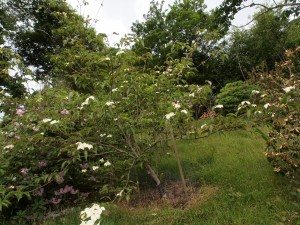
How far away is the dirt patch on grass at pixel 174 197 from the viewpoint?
2.68 m

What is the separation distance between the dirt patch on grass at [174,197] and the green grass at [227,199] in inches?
0.7

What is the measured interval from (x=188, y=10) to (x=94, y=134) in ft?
57.5

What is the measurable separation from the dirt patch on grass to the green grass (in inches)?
0.7

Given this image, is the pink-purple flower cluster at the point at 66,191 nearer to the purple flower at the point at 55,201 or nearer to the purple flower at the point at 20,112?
the purple flower at the point at 55,201

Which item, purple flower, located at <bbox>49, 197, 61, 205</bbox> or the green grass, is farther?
purple flower, located at <bbox>49, 197, 61, 205</bbox>

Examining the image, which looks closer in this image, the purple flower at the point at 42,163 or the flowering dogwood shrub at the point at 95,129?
the flowering dogwood shrub at the point at 95,129

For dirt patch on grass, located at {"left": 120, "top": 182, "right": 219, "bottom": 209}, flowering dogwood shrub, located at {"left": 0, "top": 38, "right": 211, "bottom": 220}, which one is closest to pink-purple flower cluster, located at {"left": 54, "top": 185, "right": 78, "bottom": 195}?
flowering dogwood shrub, located at {"left": 0, "top": 38, "right": 211, "bottom": 220}

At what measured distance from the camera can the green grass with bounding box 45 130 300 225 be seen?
230 cm

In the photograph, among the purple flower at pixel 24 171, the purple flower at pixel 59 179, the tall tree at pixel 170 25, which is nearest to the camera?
the purple flower at pixel 59 179

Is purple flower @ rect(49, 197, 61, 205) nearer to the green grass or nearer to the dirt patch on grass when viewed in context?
the green grass

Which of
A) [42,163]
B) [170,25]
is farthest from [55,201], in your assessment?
[170,25]

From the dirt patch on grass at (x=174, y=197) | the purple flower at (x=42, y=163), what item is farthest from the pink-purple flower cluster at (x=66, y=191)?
the dirt patch on grass at (x=174, y=197)

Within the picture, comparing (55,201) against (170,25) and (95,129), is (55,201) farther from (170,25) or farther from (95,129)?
(170,25)

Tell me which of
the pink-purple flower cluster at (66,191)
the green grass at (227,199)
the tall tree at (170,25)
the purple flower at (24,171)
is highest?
the tall tree at (170,25)
